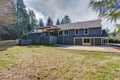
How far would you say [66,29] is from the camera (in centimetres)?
3019

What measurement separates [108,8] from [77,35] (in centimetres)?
2405

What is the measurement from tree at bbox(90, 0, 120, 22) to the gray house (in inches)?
849

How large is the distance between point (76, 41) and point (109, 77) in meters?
23.4

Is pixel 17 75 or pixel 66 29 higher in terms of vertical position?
pixel 66 29

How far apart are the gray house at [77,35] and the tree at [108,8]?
21.6 meters

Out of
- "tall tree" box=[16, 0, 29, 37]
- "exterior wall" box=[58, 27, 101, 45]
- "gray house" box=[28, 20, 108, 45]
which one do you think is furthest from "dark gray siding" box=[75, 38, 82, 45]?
"tall tree" box=[16, 0, 29, 37]

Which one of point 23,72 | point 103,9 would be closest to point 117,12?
point 103,9

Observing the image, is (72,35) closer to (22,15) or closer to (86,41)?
(86,41)

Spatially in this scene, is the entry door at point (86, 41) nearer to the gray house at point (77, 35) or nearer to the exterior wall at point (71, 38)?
the gray house at point (77, 35)

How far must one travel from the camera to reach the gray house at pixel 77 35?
26156 millimetres

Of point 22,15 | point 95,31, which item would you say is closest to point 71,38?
point 95,31

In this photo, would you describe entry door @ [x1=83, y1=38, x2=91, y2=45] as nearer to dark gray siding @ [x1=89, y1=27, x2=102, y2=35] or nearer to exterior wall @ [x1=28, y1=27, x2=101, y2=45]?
exterior wall @ [x1=28, y1=27, x2=101, y2=45]

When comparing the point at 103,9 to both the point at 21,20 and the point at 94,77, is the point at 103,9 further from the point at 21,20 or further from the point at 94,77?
the point at 21,20

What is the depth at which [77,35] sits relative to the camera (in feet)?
93.9
